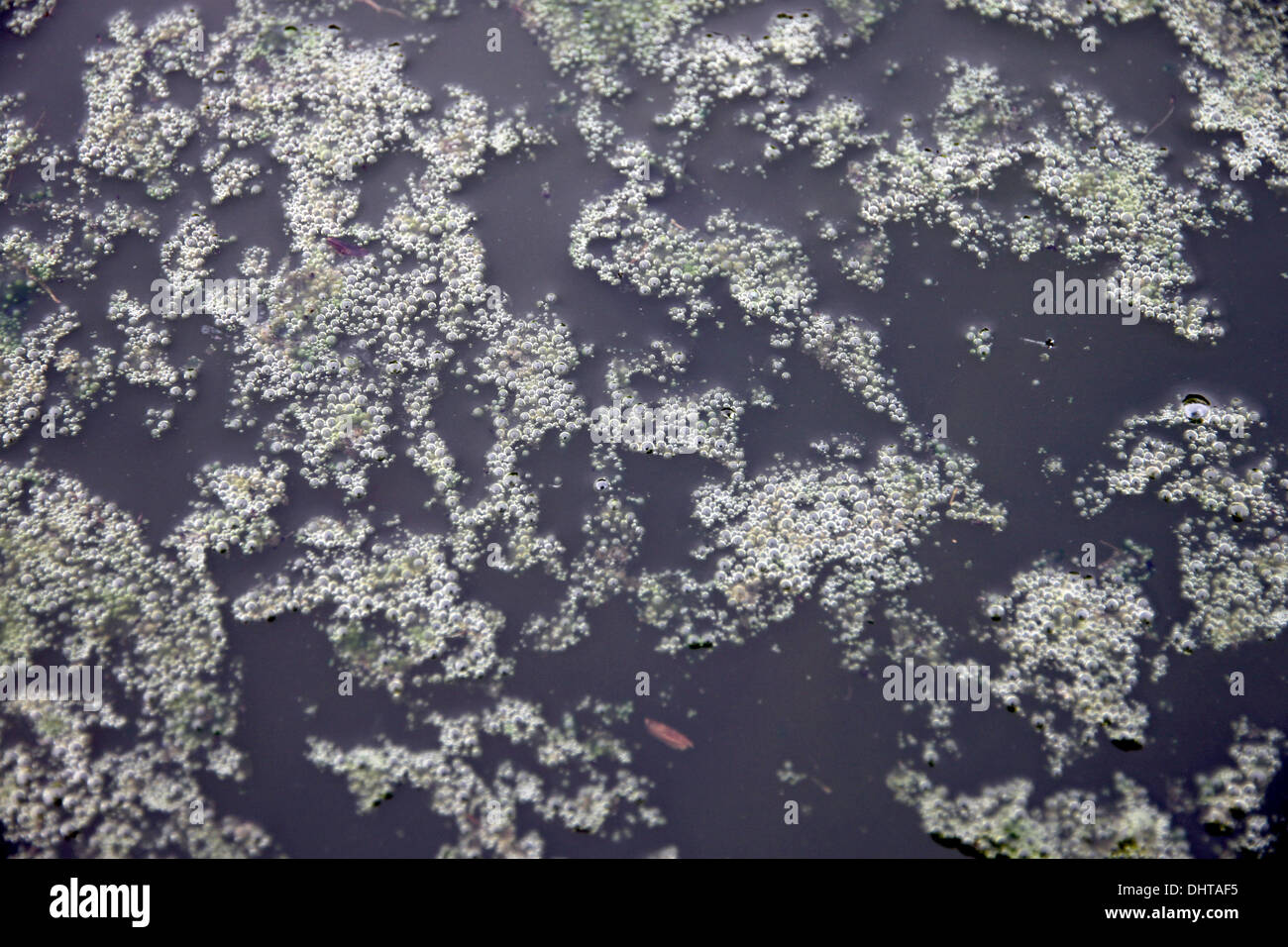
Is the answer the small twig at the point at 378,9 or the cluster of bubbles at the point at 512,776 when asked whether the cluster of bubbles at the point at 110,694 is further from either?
the small twig at the point at 378,9

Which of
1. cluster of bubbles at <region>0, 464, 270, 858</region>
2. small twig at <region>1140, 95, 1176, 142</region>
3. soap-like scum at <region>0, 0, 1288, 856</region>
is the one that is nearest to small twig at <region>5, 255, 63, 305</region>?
soap-like scum at <region>0, 0, 1288, 856</region>

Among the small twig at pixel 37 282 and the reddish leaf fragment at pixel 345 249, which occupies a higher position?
the reddish leaf fragment at pixel 345 249

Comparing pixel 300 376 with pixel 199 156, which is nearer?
pixel 300 376

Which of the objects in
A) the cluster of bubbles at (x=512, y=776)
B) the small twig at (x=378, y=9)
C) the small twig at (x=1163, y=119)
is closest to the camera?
the cluster of bubbles at (x=512, y=776)

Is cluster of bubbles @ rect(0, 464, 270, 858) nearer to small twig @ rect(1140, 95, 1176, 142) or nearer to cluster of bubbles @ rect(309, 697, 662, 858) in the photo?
cluster of bubbles @ rect(309, 697, 662, 858)

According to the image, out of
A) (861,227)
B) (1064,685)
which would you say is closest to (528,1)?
(861,227)

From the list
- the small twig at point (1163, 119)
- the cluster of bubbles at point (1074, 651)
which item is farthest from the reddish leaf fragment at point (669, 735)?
the small twig at point (1163, 119)
